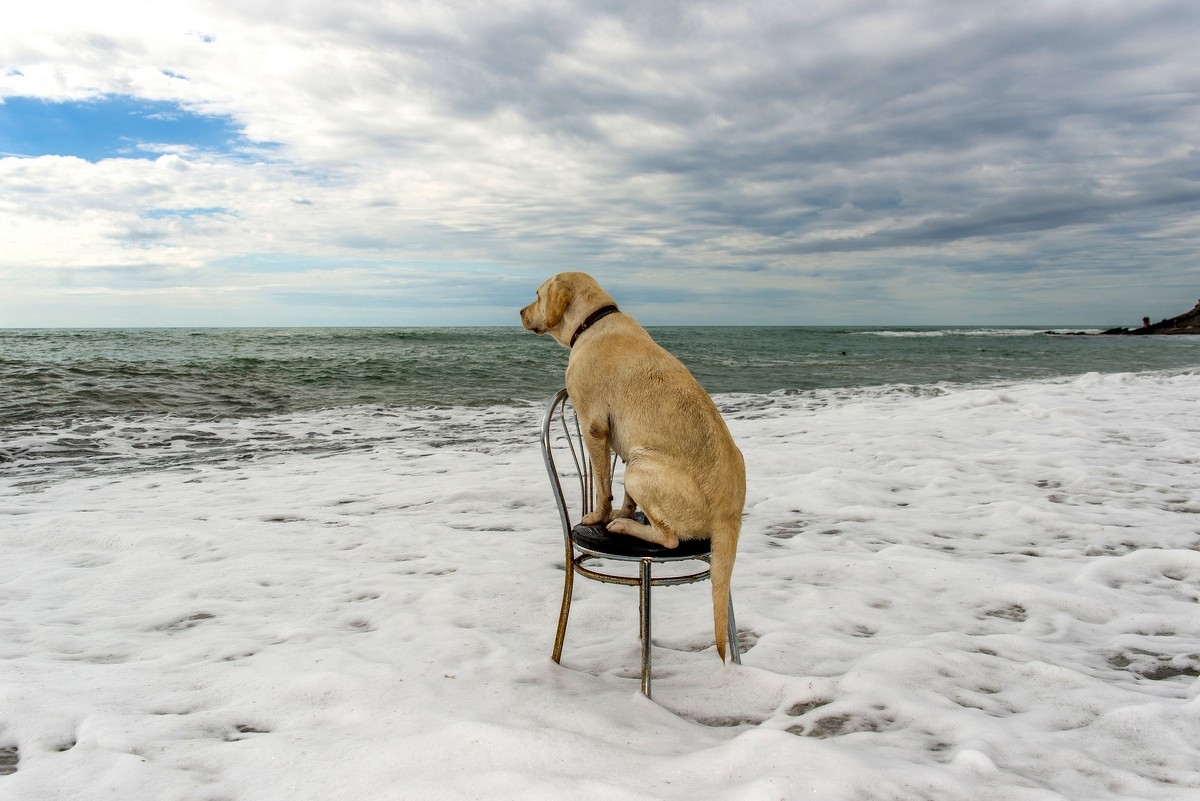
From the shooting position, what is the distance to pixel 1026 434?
9078 millimetres

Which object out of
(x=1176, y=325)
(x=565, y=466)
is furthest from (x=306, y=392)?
(x=1176, y=325)

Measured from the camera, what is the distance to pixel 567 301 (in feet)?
11.7

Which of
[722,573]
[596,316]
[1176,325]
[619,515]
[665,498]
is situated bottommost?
[722,573]

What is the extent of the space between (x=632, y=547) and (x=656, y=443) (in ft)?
1.43

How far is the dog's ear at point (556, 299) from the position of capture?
3561 mm

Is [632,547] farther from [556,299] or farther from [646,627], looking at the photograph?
[556,299]

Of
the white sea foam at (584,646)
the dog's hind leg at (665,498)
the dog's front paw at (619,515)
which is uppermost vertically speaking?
the dog's hind leg at (665,498)

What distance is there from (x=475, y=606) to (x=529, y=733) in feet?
5.35

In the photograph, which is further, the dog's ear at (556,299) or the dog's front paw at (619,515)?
the dog's ear at (556,299)

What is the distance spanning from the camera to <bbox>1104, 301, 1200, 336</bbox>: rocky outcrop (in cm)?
4834

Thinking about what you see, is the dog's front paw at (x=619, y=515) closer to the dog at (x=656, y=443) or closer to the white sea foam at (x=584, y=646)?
the dog at (x=656, y=443)

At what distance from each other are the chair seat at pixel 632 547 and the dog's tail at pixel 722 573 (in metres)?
0.06

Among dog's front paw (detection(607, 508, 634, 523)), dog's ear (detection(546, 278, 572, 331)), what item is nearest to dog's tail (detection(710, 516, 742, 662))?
dog's front paw (detection(607, 508, 634, 523))

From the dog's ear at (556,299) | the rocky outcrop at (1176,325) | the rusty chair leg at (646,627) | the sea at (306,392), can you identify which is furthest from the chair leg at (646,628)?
the rocky outcrop at (1176,325)
